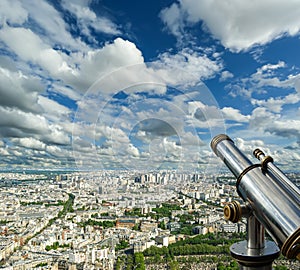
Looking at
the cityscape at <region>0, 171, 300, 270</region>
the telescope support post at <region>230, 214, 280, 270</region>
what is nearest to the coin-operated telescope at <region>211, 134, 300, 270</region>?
the telescope support post at <region>230, 214, 280, 270</region>

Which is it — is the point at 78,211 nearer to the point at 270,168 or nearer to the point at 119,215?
the point at 119,215

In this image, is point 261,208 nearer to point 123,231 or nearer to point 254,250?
point 254,250

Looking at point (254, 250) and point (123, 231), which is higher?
point (254, 250)

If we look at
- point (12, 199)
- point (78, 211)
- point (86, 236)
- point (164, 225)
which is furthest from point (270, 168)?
point (12, 199)

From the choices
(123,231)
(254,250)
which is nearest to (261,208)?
(254,250)

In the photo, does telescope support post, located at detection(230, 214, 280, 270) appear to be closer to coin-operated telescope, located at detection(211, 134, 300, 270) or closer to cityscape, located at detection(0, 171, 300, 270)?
coin-operated telescope, located at detection(211, 134, 300, 270)
